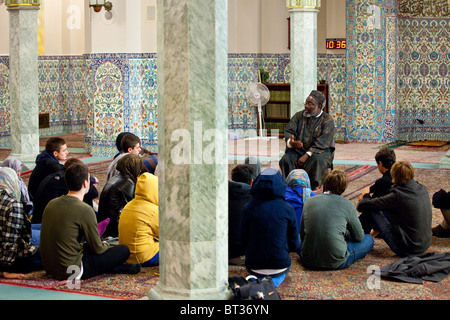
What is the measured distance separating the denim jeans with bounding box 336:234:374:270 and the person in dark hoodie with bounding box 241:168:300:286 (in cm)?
60

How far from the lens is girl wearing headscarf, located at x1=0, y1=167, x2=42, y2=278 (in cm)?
486

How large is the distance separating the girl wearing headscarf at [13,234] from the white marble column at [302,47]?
514 centimetres

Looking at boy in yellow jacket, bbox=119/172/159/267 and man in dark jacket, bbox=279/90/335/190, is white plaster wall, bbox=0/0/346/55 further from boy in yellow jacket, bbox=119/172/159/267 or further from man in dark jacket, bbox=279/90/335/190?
boy in yellow jacket, bbox=119/172/159/267

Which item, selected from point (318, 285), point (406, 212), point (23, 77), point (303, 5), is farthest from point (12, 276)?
point (303, 5)

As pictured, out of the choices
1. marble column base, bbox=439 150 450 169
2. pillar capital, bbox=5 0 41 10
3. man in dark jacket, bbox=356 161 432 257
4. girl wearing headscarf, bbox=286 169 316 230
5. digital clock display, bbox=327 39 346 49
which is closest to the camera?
man in dark jacket, bbox=356 161 432 257

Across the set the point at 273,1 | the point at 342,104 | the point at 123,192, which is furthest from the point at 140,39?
the point at 123,192

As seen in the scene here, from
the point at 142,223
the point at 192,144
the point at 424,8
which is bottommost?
the point at 142,223

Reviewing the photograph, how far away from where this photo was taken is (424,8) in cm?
1295

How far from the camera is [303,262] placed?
207 inches

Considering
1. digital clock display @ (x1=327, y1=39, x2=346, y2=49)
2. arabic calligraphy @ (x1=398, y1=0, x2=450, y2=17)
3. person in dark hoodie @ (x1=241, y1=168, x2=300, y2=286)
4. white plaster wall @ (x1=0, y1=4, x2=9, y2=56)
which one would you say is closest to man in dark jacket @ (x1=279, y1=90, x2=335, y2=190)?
person in dark hoodie @ (x1=241, y1=168, x2=300, y2=286)

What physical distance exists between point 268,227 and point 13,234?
65.5 inches

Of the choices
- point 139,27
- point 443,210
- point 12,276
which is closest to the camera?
point 12,276

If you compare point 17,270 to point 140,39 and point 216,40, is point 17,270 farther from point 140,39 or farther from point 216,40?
point 140,39

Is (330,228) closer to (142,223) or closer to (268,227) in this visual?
(268,227)
